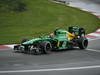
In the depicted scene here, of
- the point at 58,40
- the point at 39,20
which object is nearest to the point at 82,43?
the point at 58,40

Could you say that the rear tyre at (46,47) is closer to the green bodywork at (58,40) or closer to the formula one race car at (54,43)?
the formula one race car at (54,43)

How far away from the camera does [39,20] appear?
24047mm

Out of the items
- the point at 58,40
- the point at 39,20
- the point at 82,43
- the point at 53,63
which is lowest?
the point at 53,63

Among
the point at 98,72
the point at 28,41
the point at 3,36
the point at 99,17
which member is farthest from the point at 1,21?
the point at 98,72

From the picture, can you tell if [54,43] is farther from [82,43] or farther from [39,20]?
[39,20]

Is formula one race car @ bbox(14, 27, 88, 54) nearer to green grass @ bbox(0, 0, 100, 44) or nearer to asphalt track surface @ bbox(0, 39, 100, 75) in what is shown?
asphalt track surface @ bbox(0, 39, 100, 75)

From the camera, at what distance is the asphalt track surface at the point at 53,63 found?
39.2ft

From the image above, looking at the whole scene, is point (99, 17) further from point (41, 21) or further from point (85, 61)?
point (85, 61)

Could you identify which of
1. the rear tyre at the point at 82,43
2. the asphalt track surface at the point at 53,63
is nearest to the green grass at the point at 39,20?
the rear tyre at the point at 82,43

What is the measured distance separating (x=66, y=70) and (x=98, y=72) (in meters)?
0.94

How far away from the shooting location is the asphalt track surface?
11961mm

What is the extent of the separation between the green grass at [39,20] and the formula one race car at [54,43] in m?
2.36

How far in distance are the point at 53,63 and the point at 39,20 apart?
10862mm

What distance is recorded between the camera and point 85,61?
13984 millimetres
